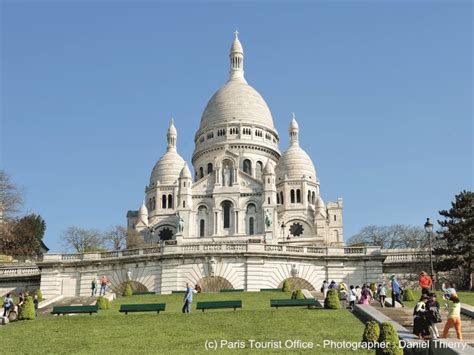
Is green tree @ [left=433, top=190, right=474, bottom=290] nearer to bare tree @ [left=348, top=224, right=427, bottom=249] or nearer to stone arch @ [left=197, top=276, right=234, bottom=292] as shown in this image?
stone arch @ [left=197, top=276, right=234, bottom=292]

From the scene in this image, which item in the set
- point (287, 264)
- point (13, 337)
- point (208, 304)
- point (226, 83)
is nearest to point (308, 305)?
point (208, 304)

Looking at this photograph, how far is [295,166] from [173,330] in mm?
72512

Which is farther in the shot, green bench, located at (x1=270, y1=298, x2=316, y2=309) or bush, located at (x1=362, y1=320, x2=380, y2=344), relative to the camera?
green bench, located at (x1=270, y1=298, x2=316, y2=309)

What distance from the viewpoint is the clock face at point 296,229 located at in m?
87.8

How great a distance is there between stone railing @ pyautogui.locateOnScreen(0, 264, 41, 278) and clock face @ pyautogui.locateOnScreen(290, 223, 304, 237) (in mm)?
47179

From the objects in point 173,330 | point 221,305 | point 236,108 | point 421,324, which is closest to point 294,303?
Result: point 221,305

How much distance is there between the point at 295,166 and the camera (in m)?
93.4

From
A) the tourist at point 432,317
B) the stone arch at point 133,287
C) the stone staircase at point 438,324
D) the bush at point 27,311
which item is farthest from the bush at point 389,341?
the stone arch at point 133,287

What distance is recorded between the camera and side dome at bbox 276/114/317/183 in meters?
92.7

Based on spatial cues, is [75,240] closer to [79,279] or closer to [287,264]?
[79,279]

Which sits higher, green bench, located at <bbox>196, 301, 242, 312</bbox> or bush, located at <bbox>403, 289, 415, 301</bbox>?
bush, located at <bbox>403, 289, 415, 301</bbox>

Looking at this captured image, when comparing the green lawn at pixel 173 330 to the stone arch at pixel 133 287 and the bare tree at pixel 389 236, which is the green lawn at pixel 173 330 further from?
the bare tree at pixel 389 236

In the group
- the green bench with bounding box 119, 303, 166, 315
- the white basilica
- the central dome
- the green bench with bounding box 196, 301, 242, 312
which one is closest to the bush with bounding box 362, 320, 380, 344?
the green bench with bounding box 196, 301, 242, 312

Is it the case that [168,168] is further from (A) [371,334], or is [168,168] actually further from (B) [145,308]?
(A) [371,334]
